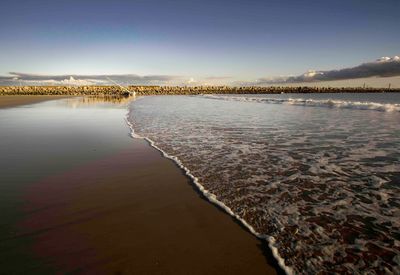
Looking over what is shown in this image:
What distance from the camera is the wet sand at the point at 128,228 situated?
317 centimetres

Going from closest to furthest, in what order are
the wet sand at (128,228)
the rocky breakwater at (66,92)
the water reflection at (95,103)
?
the wet sand at (128,228) → the water reflection at (95,103) → the rocky breakwater at (66,92)

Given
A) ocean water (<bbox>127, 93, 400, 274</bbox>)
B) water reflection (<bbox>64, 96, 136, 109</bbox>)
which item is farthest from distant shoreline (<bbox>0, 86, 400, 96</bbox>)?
ocean water (<bbox>127, 93, 400, 274</bbox>)

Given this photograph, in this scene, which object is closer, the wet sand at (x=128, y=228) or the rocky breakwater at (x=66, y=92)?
the wet sand at (x=128, y=228)

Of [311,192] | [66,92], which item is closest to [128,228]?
[311,192]

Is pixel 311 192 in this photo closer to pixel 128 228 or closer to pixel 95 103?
pixel 128 228

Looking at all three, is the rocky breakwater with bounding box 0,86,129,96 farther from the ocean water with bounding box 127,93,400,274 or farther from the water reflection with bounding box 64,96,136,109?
the ocean water with bounding box 127,93,400,274

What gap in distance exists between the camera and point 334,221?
4.25m

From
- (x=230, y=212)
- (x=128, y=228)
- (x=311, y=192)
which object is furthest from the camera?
(x=311, y=192)

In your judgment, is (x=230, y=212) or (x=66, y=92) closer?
(x=230, y=212)

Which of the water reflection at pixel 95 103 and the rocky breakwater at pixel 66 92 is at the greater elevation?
the water reflection at pixel 95 103

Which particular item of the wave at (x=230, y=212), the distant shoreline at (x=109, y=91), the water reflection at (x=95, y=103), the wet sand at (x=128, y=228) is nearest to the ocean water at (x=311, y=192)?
the wave at (x=230, y=212)

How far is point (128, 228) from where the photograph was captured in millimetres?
3988

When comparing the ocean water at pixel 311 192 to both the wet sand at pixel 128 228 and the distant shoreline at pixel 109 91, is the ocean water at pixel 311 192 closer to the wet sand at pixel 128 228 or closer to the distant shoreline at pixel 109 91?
the wet sand at pixel 128 228

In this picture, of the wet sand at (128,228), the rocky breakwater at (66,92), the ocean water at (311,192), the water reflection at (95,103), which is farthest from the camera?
the rocky breakwater at (66,92)
